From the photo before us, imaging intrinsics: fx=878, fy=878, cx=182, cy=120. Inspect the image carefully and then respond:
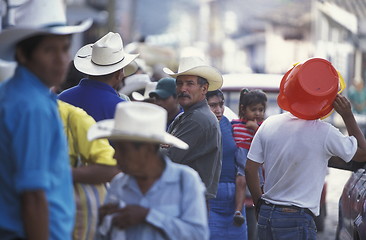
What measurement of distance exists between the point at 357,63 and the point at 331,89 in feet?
130

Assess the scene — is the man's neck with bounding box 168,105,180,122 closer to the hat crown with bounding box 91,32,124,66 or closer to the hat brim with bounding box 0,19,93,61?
the hat crown with bounding box 91,32,124,66

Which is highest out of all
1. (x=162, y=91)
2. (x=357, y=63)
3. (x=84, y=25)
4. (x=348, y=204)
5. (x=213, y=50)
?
(x=84, y=25)

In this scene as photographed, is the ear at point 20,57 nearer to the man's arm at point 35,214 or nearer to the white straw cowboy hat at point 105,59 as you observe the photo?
the man's arm at point 35,214

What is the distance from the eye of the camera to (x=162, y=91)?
8.22m

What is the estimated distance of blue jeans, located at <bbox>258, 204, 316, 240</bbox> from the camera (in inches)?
241

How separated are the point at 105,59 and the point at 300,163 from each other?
5.40 ft

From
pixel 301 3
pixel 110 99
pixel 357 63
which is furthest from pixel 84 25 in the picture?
pixel 301 3

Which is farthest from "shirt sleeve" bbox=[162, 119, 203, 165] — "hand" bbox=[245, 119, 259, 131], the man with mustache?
"hand" bbox=[245, 119, 259, 131]

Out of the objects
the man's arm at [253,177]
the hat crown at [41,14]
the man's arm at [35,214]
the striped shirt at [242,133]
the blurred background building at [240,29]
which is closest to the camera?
the man's arm at [35,214]

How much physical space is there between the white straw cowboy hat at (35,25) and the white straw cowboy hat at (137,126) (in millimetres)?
459

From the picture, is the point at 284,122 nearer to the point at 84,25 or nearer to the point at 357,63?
the point at 84,25

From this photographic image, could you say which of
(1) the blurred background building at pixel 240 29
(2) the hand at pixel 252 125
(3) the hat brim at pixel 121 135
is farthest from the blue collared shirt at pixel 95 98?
(1) the blurred background building at pixel 240 29

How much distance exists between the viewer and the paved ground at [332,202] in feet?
37.8

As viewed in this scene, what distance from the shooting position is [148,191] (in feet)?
13.8
